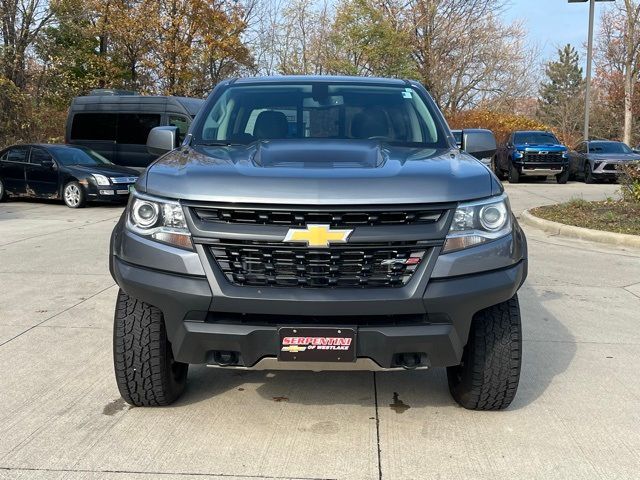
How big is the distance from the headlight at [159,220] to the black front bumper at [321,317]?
6.4 inches

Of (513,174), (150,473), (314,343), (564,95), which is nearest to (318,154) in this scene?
(314,343)

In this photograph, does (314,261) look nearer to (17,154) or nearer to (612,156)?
(17,154)

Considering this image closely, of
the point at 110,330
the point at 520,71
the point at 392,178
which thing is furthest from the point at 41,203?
the point at 520,71

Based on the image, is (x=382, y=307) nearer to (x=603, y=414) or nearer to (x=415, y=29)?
(x=603, y=414)

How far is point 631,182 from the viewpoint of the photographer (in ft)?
36.7

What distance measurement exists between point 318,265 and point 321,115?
62.9 inches

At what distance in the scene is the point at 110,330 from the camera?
4.95 meters

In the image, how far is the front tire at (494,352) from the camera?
3230 millimetres

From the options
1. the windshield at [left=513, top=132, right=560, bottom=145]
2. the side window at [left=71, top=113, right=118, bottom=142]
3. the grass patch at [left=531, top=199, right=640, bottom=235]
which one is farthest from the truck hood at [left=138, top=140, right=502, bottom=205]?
the windshield at [left=513, top=132, right=560, bottom=145]

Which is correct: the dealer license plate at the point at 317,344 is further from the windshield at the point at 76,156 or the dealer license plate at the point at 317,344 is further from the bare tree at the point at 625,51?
the bare tree at the point at 625,51

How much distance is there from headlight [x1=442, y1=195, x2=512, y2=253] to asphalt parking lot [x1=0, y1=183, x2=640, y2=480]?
3.38 feet

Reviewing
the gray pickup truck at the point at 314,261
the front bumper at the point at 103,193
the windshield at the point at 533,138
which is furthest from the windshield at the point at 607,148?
the gray pickup truck at the point at 314,261

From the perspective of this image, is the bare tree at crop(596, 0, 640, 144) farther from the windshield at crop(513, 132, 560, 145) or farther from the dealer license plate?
the dealer license plate

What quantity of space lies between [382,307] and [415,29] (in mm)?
31435
